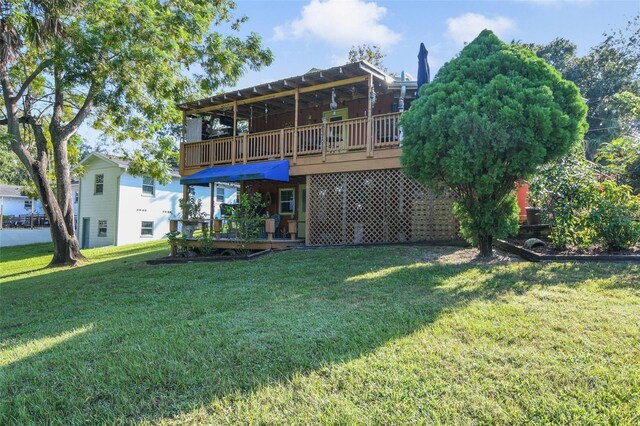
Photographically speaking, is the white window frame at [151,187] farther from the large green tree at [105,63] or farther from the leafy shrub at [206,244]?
the leafy shrub at [206,244]

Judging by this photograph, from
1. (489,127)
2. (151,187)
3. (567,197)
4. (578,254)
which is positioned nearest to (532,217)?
(567,197)

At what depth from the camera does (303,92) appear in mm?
12633

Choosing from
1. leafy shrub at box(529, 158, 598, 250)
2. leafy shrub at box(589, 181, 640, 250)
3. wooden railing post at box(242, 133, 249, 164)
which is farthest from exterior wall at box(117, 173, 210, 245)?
leafy shrub at box(589, 181, 640, 250)

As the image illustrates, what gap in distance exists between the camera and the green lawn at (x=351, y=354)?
2771 mm

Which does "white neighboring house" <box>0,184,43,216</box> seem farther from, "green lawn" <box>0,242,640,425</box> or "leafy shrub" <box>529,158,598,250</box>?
"leafy shrub" <box>529,158,598,250</box>

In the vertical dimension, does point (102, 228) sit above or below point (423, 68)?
below

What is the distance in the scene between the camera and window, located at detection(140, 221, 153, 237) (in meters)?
23.8

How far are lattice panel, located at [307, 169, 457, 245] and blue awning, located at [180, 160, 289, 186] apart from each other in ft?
3.19

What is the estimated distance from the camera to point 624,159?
904 cm

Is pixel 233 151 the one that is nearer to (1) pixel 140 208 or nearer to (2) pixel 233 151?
(2) pixel 233 151

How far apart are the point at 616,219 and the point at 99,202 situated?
80.7ft

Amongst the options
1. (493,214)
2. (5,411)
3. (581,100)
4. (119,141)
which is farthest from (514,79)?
(119,141)

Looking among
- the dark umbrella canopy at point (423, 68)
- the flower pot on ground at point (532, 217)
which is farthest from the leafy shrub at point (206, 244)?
the flower pot on ground at point (532, 217)

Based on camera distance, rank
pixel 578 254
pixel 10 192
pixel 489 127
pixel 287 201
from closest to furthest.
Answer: pixel 489 127 → pixel 578 254 → pixel 287 201 → pixel 10 192
